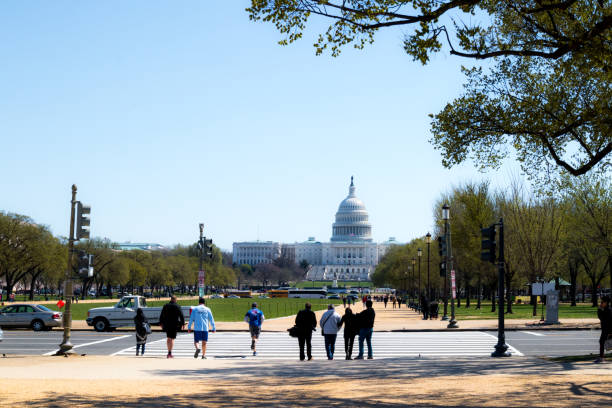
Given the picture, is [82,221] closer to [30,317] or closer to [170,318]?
[170,318]

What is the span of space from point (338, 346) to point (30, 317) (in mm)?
15747

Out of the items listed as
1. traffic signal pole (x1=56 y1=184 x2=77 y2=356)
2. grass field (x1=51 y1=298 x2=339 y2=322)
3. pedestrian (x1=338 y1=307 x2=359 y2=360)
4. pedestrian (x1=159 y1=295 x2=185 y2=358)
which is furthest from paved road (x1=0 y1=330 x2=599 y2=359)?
grass field (x1=51 y1=298 x2=339 y2=322)

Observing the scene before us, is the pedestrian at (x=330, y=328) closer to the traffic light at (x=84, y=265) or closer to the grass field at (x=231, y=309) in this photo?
the traffic light at (x=84, y=265)

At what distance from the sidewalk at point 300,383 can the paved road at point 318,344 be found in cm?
509

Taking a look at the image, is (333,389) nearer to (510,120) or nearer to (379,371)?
(379,371)

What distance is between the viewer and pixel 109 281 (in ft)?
342

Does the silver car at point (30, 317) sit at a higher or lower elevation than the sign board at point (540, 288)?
lower

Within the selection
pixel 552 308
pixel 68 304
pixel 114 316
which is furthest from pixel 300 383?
pixel 552 308

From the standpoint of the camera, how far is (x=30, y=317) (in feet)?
113

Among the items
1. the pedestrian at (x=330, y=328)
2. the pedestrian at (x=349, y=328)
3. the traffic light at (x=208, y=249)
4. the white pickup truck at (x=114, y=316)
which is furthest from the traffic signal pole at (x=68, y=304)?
the traffic light at (x=208, y=249)

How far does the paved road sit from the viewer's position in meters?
23.8

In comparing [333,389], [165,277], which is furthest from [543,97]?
[165,277]

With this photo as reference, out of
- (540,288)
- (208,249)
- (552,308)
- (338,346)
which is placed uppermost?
(208,249)

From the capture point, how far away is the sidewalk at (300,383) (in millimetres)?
11578
